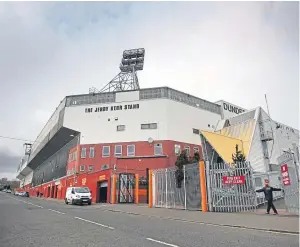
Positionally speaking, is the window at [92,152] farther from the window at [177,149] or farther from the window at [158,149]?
the window at [177,149]

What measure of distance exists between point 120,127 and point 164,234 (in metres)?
41.1

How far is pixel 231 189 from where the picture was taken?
51.6 ft

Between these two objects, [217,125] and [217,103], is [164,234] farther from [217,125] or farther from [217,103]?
[217,103]

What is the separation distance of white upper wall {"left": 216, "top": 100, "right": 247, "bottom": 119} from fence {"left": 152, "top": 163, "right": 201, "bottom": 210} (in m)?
39.2

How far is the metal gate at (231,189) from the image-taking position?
1549cm

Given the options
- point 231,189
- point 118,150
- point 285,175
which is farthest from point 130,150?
point 285,175

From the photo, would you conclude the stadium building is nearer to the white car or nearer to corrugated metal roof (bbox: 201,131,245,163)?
corrugated metal roof (bbox: 201,131,245,163)

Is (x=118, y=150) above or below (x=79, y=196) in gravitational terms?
above

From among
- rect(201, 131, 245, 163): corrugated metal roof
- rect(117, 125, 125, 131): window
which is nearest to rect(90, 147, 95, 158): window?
rect(117, 125, 125, 131): window

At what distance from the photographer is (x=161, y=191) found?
2008cm

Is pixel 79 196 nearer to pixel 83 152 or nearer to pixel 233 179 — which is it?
pixel 233 179

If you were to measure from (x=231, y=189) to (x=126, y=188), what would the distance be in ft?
55.2

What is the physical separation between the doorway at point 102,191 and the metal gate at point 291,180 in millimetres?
23063

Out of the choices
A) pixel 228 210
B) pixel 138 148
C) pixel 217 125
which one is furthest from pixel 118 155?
pixel 228 210
